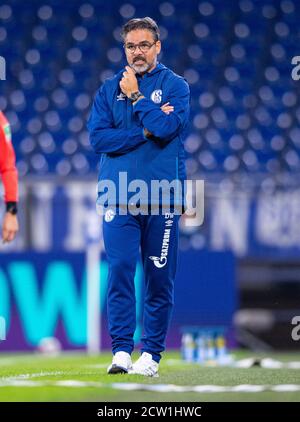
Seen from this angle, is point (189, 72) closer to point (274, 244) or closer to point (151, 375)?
point (274, 244)

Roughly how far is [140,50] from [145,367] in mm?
1774

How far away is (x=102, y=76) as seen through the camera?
615 inches

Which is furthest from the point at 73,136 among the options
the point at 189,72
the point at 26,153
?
the point at 189,72

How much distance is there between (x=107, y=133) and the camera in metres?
6.03

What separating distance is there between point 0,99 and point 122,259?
9326mm

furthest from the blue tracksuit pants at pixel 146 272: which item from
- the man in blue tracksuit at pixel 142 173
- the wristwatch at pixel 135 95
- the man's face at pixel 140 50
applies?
the man's face at pixel 140 50

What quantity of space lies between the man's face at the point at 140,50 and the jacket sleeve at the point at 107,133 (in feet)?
0.87

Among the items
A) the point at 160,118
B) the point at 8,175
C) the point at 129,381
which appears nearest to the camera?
the point at 129,381

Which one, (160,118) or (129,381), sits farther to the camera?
(160,118)
